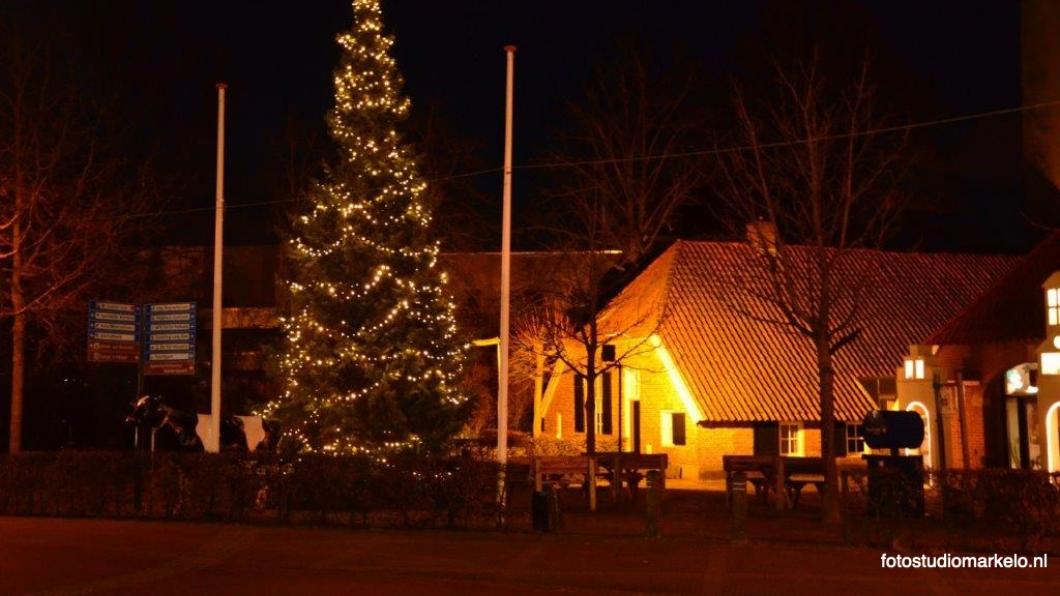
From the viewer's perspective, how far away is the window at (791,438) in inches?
1382

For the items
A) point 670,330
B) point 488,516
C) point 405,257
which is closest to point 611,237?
point 670,330

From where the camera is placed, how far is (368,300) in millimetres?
27203

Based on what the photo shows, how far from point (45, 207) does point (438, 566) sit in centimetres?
2051

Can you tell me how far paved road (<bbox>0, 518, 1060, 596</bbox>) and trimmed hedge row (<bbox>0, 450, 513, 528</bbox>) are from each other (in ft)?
2.38

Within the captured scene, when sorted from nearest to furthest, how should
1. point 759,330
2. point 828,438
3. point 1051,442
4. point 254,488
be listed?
1. point 828,438
2. point 254,488
3. point 1051,442
4. point 759,330

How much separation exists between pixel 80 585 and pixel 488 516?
307 inches

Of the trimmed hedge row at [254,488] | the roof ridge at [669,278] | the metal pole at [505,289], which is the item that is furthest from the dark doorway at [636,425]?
the trimmed hedge row at [254,488]

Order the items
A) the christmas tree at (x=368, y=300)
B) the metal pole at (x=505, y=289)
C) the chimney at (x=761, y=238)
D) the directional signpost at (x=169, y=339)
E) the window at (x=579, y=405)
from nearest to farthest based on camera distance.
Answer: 1. the chimney at (x=761, y=238)
2. the metal pole at (x=505, y=289)
3. the directional signpost at (x=169, y=339)
4. the christmas tree at (x=368, y=300)
5. the window at (x=579, y=405)

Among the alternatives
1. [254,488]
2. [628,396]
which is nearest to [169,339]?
[254,488]

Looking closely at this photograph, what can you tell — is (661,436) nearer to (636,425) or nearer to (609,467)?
(636,425)

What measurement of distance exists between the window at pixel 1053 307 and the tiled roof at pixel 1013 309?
9.45 feet

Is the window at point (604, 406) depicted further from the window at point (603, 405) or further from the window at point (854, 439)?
the window at point (854, 439)

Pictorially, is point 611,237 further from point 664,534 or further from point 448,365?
point 664,534

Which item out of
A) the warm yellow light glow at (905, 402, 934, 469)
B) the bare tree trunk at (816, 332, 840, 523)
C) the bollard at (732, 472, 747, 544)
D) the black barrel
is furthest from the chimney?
the warm yellow light glow at (905, 402, 934, 469)
